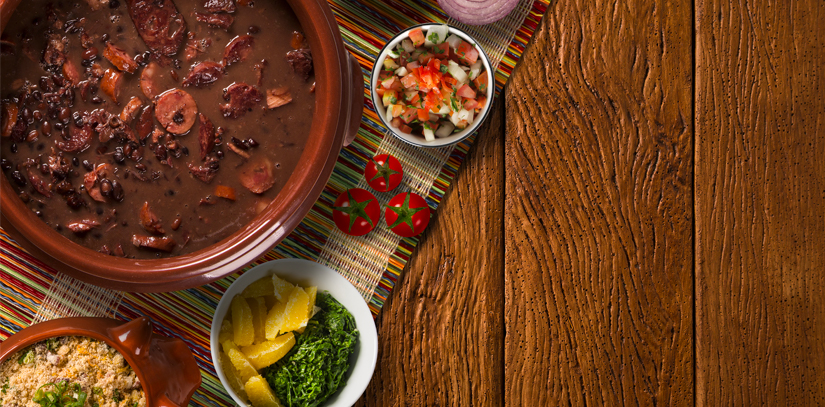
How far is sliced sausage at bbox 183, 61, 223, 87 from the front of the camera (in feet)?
6.21

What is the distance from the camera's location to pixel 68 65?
1877 mm

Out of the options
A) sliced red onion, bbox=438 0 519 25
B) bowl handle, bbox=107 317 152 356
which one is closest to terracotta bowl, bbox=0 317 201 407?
bowl handle, bbox=107 317 152 356

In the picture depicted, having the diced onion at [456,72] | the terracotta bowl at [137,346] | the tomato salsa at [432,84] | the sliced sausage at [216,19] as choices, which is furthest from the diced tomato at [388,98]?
the terracotta bowl at [137,346]

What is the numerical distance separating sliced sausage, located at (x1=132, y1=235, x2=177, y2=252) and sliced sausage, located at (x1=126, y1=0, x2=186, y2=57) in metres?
0.59

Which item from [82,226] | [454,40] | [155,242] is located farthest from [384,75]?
[82,226]

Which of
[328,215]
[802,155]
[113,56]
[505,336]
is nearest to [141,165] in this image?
[113,56]

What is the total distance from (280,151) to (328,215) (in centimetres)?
51

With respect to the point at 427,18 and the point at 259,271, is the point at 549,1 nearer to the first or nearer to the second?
the point at 427,18

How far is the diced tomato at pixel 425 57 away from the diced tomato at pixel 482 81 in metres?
0.20

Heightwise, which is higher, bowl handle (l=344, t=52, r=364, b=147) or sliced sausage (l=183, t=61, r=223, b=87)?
sliced sausage (l=183, t=61, r=223, b=87)

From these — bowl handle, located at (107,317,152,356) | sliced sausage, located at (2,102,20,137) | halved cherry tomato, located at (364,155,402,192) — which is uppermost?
sliced sausage, located at (2,102,20,137)

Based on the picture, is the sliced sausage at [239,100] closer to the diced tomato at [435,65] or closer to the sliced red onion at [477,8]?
the diced tomato at [435,65]

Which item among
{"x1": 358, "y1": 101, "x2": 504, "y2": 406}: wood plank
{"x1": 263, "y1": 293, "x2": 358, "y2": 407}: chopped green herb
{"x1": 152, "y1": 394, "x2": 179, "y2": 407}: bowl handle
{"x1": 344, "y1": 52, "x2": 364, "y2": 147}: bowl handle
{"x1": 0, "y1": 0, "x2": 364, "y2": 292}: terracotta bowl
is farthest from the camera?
{"x1": 358, "y1": 101, "x2": 504, "y2": 406}: wood plank

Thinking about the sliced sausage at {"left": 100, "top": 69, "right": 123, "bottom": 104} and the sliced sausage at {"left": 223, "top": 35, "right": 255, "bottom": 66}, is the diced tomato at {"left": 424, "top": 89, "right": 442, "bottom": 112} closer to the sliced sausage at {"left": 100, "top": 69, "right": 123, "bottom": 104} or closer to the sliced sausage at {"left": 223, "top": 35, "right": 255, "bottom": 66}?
the sliced sausage at {"left": 223, "top": 35, "right": 255, "bottom": 66}
